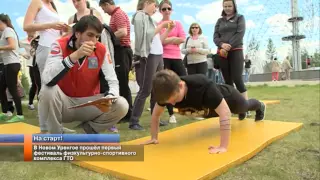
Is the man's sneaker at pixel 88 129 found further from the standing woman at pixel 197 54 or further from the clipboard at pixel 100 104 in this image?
the standing woman at pixel 197 54

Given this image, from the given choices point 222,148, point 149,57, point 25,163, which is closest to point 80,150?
point 25,163

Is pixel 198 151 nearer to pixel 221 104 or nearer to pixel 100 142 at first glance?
pixel 221 104

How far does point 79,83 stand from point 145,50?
46.1 inches

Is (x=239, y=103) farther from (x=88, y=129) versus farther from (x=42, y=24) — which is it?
(x=42, y=24)

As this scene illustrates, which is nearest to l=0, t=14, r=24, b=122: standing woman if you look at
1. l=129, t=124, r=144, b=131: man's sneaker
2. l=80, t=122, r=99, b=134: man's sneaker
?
l=129, t=124, r=144, b=131: man's sneaker

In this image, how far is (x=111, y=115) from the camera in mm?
2848

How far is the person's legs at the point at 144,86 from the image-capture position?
3774 mm

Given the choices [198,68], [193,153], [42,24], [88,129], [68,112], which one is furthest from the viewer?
[198,68]

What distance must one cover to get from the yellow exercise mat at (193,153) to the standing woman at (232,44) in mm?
771

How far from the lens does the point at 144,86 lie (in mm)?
3857

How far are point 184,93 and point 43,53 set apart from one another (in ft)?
5.57
